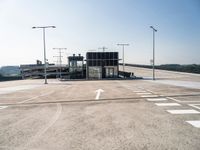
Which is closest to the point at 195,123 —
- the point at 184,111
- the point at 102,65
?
the point at 184,111

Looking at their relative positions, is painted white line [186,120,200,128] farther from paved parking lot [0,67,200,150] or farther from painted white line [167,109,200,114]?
painted white line [167,109,200,114]

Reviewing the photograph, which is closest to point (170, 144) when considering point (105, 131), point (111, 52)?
point (105, 131)

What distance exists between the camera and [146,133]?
22.4 ft

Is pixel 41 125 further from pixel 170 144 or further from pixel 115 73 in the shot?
pixel 115 73

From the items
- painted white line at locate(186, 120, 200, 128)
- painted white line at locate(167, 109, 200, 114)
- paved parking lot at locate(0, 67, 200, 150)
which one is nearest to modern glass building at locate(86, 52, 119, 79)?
paved parking lot at locate(0, 67, 200, 150)

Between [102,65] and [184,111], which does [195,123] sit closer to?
[184,111]

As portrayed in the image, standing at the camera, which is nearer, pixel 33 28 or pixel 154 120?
pixel 154 120

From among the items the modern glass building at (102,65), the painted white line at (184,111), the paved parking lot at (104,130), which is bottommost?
the paved parking lot at (104,130)

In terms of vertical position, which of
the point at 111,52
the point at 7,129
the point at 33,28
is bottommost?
the point at 7,129

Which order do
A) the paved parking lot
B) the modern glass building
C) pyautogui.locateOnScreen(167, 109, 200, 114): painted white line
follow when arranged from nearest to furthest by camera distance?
the paved parking lot
pyautogui.locateOnScreen(167, 109, 200, 114): painted white line
the modern glass building

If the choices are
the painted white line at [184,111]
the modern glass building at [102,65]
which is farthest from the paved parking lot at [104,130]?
the modern glass building at [102,65]

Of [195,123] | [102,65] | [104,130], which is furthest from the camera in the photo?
[102,65]

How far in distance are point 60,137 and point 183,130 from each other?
3.86 m

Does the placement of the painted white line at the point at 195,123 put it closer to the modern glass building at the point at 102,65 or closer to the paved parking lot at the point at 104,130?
the paved parking lot at the point at 104,130
